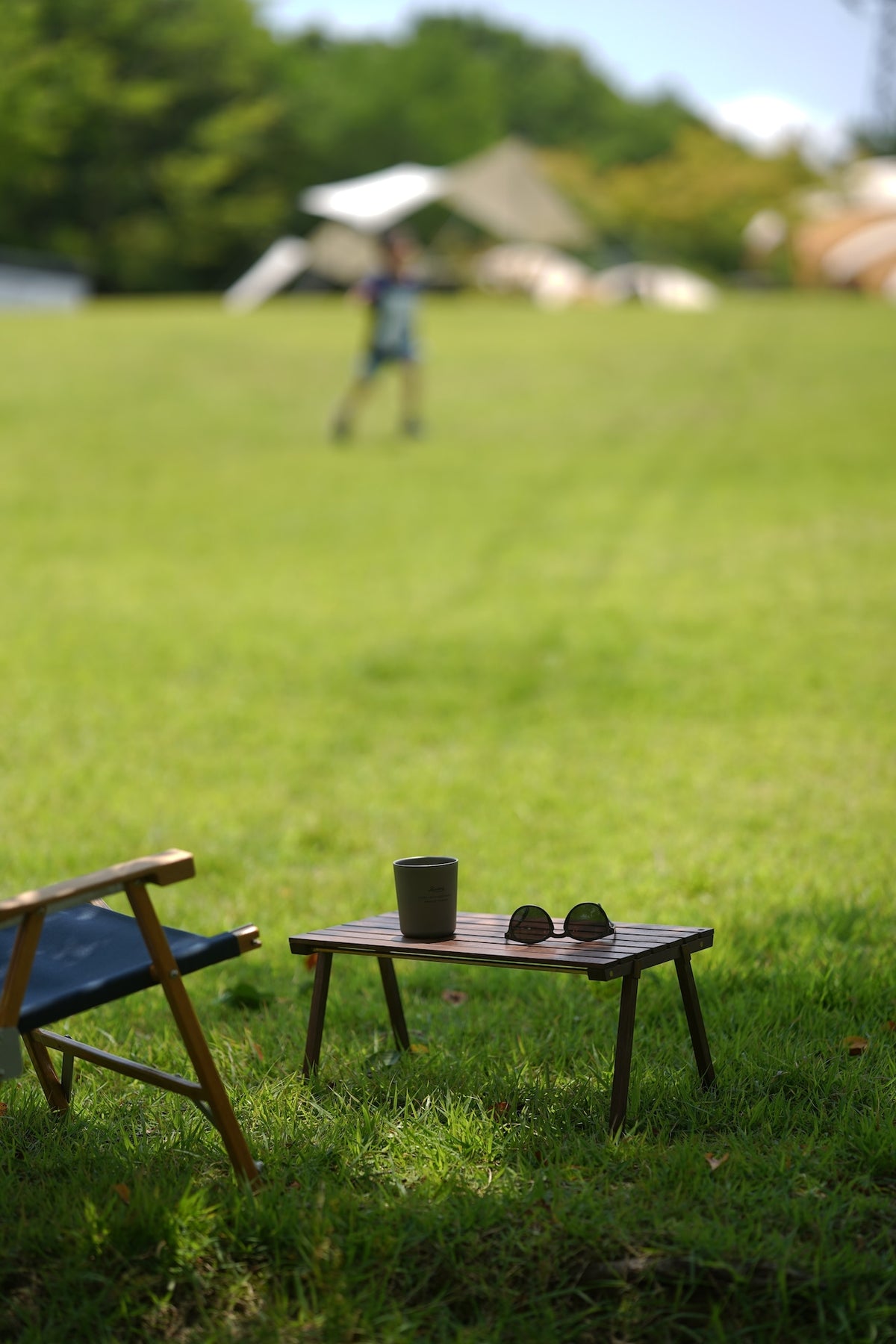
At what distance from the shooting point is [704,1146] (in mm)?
3078

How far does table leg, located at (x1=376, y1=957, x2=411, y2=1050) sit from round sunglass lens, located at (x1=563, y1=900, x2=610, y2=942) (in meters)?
0.60

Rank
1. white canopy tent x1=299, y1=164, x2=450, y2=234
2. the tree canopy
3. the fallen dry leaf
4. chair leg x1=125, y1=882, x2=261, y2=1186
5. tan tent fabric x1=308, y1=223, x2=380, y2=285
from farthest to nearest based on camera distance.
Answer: the tree canopy, tan tent fabric x1=308, y1=223, x2=380, y2=285, white canopy tent x1=299, y1=164, x2=450, y2=234, the fallen dry leaf, chair leg x1=125, y1=882, x2=261, y2=1186

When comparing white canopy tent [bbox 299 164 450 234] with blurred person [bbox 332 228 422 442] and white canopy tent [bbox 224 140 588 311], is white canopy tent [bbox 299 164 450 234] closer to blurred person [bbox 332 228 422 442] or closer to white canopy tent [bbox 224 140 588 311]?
white canopy tent [bbox 224 140 588 311]

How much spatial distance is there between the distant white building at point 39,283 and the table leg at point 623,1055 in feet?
129

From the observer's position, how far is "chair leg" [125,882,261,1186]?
113 inches

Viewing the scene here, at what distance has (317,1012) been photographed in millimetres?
3533

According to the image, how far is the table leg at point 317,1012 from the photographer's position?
3516 mm

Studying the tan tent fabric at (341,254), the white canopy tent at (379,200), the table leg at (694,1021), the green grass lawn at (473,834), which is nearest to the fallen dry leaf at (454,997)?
the green grass lawn at (473,834)

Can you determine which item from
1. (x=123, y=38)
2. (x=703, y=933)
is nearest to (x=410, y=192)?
(x=123, y=38)

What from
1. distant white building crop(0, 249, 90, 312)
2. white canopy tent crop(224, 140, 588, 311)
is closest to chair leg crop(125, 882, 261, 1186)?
distant white building crop(0, 249, 90, 312)

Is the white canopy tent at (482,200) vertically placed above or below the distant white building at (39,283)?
above

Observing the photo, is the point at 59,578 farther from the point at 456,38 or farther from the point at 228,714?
the point at 456,38

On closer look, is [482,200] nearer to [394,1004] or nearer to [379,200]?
[379,200]

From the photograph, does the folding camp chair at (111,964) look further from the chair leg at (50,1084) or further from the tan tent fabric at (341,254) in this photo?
the tan tent fabric at (341,254)
